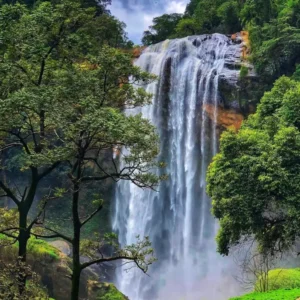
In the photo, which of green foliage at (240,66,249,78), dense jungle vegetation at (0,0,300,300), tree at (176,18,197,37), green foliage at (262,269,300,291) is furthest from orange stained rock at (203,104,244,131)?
green foliage at (262,269,300,291)

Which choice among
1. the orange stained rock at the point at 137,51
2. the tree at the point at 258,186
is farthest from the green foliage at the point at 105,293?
the orange stained rock at the point at 137,51

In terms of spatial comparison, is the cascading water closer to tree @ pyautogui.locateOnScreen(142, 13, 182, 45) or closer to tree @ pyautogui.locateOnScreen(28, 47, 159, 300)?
tree @ pyautogui.locateOnScreen(142, 13, 182, 45)

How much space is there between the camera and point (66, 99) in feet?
27.8

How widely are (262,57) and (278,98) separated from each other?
32.2 ft

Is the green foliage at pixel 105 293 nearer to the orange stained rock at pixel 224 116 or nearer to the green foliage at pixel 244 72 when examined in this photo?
the orange stained rock at pixel 224 116

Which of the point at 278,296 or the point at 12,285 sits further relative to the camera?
the point at 278,296

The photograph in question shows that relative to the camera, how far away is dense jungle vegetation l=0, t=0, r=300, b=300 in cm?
805

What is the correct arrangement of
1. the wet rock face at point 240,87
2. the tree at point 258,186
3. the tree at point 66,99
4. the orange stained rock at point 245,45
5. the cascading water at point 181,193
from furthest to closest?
1. the orange stained rock at point 245,45
2. the wet rock face at point 240,87
3. the cascading water at point 181,193
4. the tree at point 258,186
5. the tree at point 66,99

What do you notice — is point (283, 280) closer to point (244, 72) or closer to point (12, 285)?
point (12, 285)

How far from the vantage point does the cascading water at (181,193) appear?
22.6 meters

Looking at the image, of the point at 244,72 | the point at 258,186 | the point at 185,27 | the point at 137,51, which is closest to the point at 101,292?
the point at 258,186

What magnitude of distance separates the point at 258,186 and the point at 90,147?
5653mm

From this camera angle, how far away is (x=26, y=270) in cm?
674

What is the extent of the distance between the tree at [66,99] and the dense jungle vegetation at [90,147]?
24 millimetres
